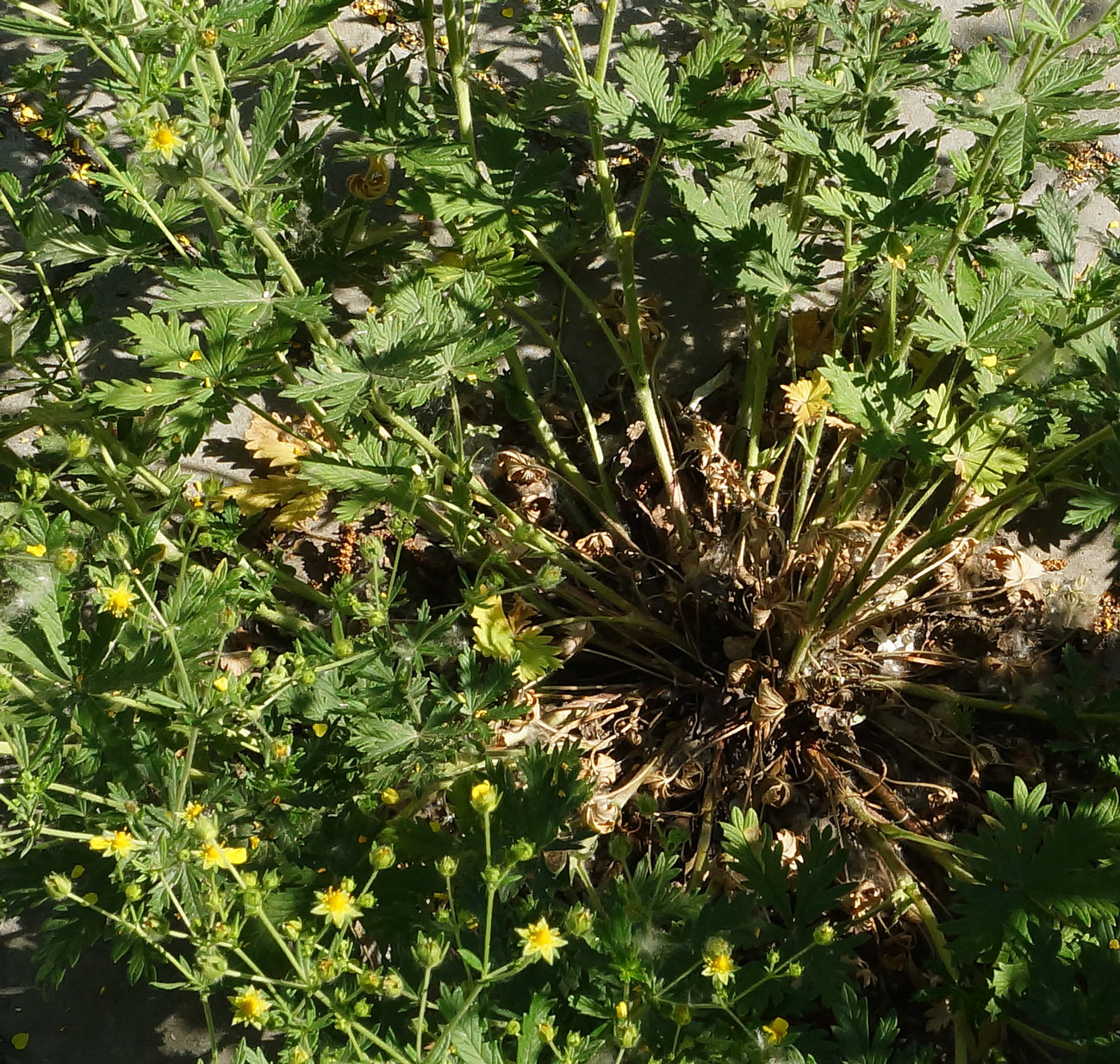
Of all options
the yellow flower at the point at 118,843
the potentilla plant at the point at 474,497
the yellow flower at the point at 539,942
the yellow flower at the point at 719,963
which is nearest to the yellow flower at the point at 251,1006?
the potentilla plant at the point at 474,497

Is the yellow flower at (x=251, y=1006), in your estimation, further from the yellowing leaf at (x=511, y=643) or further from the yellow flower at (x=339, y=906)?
the yellowing leaf at (x=511, y=643)

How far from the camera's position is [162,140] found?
1.35 metres

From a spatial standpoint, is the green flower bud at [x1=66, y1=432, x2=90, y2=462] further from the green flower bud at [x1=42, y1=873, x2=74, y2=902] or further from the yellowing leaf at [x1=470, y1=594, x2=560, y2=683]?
the yellowing leaf at [x1=470, y1=594, x2=560, y2=683]

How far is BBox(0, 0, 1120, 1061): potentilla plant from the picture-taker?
4.60ft

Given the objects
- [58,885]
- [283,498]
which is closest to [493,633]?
[283,498]

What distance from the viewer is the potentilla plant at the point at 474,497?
140 cm

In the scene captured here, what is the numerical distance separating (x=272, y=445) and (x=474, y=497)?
2.00 feet

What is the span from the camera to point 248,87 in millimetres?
2701

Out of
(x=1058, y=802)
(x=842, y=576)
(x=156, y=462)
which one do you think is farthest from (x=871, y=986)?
(x=156, y=462)

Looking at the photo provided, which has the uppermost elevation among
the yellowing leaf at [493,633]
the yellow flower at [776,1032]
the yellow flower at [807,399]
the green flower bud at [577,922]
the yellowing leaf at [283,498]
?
the yellow flower at [807,399]

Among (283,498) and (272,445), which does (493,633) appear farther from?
(272,445)

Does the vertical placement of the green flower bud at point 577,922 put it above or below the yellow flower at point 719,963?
above

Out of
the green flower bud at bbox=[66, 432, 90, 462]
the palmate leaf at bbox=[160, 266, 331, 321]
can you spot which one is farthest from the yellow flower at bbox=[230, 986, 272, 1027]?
the palmate leaf at bbox=[160, 266, 331, 321]

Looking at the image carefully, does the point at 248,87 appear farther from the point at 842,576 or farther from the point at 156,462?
the point at 842,576
